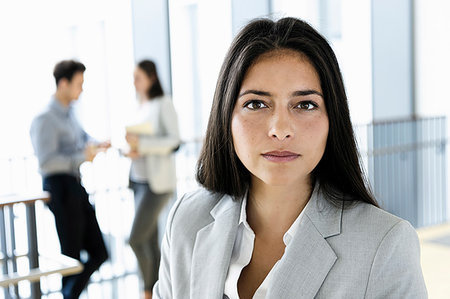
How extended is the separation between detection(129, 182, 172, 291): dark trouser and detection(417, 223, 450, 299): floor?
1.70 meters

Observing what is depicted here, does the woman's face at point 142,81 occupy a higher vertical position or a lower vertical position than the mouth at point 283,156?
higher

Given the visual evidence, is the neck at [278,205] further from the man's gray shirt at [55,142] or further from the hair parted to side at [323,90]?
the man's gray shirt at [55,142]

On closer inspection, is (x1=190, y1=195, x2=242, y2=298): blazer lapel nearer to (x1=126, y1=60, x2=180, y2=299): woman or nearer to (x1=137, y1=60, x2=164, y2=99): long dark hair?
(x1=126, y1=60, x2=180, y2=299): woman

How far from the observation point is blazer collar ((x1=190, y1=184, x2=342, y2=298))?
1.24 metres

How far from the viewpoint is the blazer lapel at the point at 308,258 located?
124 centimetres

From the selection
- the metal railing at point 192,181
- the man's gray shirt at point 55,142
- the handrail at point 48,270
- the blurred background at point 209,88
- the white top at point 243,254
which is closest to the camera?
the white top at point 243,254

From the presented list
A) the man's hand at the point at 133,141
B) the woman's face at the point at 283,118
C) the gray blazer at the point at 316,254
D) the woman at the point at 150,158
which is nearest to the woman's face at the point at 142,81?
the woman at the point at 150,158

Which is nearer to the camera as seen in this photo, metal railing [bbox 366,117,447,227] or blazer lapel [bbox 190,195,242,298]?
blazer lapel [bbox 190,195,242,298]

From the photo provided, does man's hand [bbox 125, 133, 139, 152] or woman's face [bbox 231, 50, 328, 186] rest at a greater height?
woman's face [bbox 231, 50, 328, 186]

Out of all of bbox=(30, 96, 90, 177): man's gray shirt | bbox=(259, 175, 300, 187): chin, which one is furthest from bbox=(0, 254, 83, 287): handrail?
bbox=(259, 175, 300, 187): chin

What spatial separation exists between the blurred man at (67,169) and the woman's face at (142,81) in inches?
14.0

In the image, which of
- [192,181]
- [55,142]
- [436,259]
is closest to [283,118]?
[55,142]

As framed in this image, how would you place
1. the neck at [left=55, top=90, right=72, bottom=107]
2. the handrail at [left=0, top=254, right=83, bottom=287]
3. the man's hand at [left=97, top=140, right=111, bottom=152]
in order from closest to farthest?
1. the handrail at [left=0, top=254, right=83, bottom=287]
2. the neck at [left=55, top=90, right=72, bottom=107]
3. the man's hand at [left=97, top=140, right=111, bottom=152]

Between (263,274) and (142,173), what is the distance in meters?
2.65
